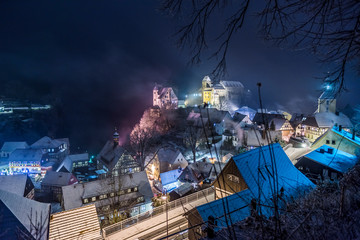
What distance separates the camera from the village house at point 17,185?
62.5 feet

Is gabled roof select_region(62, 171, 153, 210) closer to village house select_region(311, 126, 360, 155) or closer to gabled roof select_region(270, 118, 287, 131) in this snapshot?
village house select_region(311, 126, 360, 155)

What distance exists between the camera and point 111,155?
31.9m

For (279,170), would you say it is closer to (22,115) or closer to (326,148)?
(326,148)

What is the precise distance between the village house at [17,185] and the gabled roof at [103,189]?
29.1ft

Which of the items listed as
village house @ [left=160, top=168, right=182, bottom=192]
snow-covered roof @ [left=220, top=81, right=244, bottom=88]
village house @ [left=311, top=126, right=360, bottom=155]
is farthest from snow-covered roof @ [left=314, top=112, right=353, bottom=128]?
snow-covered roof @ [left=220, top=81, right=244, bottom=88]

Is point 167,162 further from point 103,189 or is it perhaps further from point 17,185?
point 17,185

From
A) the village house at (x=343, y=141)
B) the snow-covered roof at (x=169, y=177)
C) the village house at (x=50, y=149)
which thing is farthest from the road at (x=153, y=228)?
the village house at (x=50, y=149)

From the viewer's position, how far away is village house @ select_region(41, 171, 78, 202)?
76.9ft

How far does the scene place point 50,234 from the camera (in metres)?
9.41

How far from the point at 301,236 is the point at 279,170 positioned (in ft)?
30.2

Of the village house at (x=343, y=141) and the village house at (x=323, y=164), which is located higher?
the village house at (x=343, y=141)

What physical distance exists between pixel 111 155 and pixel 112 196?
17.4 metres

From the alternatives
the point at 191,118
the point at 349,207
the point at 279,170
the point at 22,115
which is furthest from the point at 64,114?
the point at 349,207

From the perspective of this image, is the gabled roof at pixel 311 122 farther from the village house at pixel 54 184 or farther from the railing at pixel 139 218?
the village house at pixel 54 184
